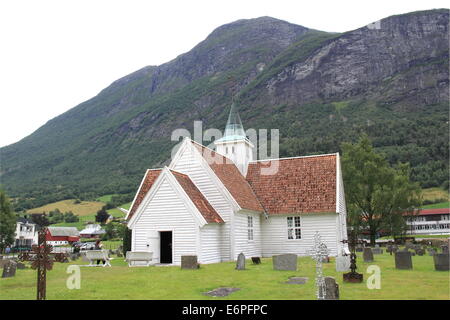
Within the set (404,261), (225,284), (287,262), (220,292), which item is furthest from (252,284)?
(404,261)

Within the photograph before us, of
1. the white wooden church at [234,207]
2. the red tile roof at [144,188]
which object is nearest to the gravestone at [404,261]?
the white wooden church at [234,207]

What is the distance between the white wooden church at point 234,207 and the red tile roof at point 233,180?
0.07 m

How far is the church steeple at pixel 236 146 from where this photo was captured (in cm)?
3409

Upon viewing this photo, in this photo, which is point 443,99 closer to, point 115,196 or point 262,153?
point 262,153

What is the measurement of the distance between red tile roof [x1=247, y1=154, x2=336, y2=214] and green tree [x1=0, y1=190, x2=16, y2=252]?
145 ft

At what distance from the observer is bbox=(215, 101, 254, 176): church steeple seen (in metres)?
34.1

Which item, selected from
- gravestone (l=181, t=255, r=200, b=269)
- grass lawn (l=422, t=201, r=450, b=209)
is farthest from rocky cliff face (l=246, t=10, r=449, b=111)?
gravestone (l=181, t=255, r=200, b=269)

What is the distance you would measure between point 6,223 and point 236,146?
43113 millimetres

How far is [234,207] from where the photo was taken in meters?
25.3

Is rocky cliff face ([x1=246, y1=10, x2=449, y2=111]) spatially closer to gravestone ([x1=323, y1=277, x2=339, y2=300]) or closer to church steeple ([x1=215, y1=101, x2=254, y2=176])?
church steeple ([x1=215, y1=101, x2=254, y2=176])

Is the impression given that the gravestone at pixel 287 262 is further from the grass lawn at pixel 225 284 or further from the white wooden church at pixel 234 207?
the white wooden church at pixel 234 207
